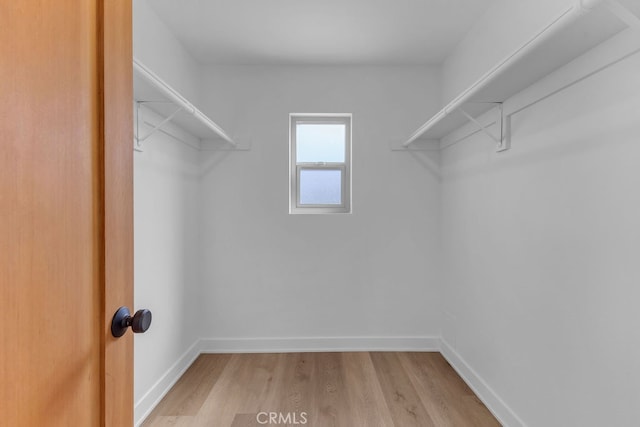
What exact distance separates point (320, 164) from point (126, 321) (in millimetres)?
2526

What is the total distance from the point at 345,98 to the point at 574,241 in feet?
6.80

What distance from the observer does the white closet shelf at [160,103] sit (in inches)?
58.9

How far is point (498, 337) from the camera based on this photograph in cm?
204

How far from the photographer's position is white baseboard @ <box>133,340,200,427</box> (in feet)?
6.55

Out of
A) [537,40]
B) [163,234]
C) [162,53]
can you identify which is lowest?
[163,234]

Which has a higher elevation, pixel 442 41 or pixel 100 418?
pixel 442 41

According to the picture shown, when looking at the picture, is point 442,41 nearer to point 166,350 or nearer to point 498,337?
point 498,337

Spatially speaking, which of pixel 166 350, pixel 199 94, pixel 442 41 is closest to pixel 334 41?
pixel 442 41

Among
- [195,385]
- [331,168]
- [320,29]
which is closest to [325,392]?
[195,385]

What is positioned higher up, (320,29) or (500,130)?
(320,29)

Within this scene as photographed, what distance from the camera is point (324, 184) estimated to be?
3.18 meters

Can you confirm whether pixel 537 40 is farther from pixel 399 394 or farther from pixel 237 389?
pixel 237 389

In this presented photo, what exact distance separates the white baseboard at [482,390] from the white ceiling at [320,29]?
2.27 m

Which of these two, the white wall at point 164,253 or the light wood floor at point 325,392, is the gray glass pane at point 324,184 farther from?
the light wood floor at point 325,392
